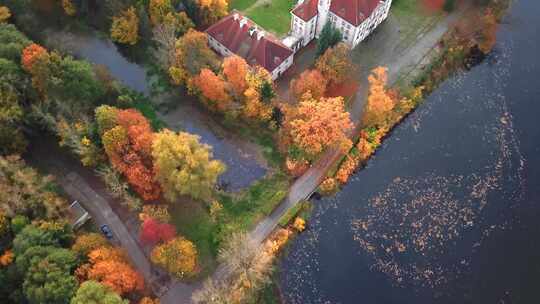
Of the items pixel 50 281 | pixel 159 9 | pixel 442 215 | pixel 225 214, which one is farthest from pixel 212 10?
pixel 50 281

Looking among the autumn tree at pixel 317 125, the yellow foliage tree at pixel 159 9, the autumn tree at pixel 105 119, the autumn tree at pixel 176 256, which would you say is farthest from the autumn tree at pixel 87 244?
the yellow foliage tree at pixel 159 9

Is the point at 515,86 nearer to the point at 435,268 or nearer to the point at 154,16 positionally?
the point at 435,268

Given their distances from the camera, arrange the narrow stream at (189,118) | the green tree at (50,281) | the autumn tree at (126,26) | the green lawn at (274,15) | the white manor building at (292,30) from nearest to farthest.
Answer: the green tree at (50,281) → the narrow stream at (189,118) → the white manor building at (292,30) → the autumn tree at (126,26) → the green lawn at (274,15)

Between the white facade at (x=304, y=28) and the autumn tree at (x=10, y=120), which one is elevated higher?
the white facade at (x=304, y=28)

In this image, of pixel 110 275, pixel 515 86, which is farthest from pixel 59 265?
pixel 515 86

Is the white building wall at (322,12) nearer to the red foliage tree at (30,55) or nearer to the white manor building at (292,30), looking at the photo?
the white manor building at (292,30)

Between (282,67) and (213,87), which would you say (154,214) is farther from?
(282,67)

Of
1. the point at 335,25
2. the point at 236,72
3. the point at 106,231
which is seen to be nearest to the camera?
the point at 106,231
